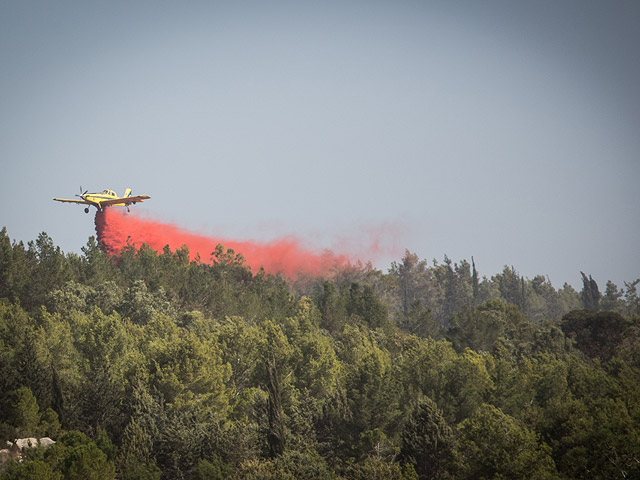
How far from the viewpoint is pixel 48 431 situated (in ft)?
217

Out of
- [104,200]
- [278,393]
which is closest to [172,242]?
[104,200]

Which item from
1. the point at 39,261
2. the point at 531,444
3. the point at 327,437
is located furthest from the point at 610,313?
the point at 39,261

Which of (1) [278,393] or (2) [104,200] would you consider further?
(2) [104,200]

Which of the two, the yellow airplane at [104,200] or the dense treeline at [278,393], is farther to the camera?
the yellow airplane at [104,200]

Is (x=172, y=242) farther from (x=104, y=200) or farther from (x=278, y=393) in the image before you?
(x=278, y=393)

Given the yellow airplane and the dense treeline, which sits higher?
the yellow airplane

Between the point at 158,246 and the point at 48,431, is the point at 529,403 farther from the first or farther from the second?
Answer: the point at 158,246

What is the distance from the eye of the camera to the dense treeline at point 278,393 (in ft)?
182

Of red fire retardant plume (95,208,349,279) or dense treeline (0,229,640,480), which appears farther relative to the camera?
red fire retardant plume (95,208,349,279)

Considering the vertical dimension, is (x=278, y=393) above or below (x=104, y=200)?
below

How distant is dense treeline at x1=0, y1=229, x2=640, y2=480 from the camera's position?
2188 inches

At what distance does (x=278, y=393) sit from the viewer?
65.5 meters

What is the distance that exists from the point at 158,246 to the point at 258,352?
233ft

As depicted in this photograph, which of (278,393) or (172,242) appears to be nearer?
(278,393)
